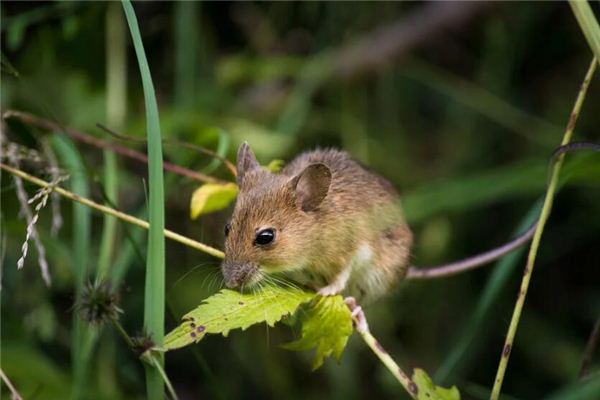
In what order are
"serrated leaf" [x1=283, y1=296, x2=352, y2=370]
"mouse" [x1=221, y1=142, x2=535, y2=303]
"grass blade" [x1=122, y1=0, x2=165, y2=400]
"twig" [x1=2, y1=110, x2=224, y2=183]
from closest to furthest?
"grass blade" [x1=122, y1=0, x2=165, y2=400]
"serrated leaf" [x1=283, y1=296, x2=352, y2=370]
"mouse" [x1=221, y1=142, x2=535, y2=303]
"twig" [x1=2, y1=110, x2=224, y2=183]

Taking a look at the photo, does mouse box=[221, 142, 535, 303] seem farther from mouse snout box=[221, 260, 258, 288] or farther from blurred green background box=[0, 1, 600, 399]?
blurred green background box=[0, 1, 600, 399]

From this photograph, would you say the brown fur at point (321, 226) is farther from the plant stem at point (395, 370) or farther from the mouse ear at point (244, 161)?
the plant stem at point (395, 370)

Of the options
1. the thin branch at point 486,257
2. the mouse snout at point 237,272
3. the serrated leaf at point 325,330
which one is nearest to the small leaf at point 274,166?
the mouse snout at point 237,272

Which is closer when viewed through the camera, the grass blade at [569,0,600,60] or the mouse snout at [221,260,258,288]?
the grass blade at [569,0,600,60]

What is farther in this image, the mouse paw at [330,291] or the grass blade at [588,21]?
the mouse paw at [330,291]

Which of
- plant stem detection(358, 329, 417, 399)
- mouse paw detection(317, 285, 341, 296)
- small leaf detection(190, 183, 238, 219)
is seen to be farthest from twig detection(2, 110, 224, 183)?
plant stem detection(358, 329, 417, 399)

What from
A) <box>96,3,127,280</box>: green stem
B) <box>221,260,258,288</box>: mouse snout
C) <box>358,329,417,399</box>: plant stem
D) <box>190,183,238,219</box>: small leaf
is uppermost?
<box>96,3,127,280</box>: green stem

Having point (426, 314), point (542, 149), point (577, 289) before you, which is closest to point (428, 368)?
point (426, 314)

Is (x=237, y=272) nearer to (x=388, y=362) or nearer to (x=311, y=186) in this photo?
(x=311, y=186)
